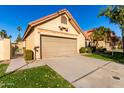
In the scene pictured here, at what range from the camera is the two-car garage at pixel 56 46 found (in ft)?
43.8

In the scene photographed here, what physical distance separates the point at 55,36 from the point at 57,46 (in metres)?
1.20

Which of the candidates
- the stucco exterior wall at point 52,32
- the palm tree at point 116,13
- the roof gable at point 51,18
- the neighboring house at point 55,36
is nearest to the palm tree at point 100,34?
the palm tree at point 116,13

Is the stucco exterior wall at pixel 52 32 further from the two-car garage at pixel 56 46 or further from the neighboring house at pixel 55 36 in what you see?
the two-car garage at pixel 56 46

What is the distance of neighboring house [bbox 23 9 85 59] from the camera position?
12.9m

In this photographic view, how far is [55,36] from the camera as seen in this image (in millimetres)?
14656

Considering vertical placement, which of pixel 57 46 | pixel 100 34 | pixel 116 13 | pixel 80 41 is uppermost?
pixel 116 13

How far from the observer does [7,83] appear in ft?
18.6

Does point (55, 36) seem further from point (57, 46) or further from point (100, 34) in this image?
point (100, 34)

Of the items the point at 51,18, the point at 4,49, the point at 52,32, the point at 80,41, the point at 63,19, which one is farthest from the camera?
the point at 80,41

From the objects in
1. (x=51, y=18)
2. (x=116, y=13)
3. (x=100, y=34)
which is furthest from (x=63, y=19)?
(x=100, y=34)

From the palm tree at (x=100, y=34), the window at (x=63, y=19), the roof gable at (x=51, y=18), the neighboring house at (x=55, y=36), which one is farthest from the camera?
the palm tree at (x=100, y=34)

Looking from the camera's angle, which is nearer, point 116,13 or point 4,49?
point 4,49

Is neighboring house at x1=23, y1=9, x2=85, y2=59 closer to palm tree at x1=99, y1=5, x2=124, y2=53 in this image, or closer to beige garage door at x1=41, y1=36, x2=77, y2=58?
beige garage door at x1=41, y1=36, x2=77, y2=58

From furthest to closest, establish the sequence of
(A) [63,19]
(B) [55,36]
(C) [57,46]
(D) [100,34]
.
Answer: (D) [100,34] → (A) [63,19] → (C) [57,46] → (B) [55,36]
